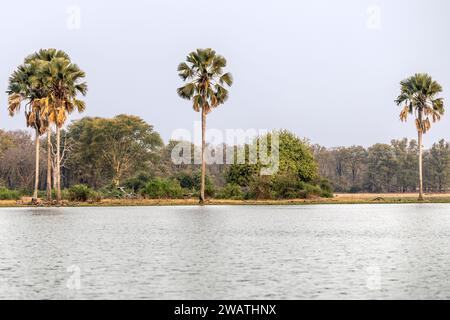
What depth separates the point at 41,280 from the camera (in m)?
15.6

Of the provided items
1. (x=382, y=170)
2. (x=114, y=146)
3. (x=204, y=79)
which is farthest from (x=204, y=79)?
(x=382, y=170)

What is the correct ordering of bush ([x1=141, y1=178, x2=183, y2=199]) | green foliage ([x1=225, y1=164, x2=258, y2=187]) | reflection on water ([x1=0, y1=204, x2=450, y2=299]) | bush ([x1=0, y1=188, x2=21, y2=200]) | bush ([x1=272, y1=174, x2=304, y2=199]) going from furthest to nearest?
green foliage ([x1=225, y1=164, x2=258, y2=187]) < bush ([x1=272, y1=174, x2=304, y2=199]) < bush ([x1=0, y1=188, x2=21, y2=200]) < bush ([x1=141, y1=178, x2=183, y2=199]) < reflection on water ([x1=0, y1=204, x2=450, y2=299])

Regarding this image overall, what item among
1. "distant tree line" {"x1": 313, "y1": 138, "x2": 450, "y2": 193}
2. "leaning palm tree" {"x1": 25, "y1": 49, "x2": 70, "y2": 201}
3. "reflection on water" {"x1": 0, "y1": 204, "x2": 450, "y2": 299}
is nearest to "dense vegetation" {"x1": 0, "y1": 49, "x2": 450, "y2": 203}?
"leaning palm tree" {"x1": 25, "y1": 49, "x2": 70, "y2": 201}

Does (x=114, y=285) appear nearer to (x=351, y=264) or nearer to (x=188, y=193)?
(x=351, y=264)

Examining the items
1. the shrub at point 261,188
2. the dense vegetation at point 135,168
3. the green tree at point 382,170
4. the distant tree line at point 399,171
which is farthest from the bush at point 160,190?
the green tree at point 382,170

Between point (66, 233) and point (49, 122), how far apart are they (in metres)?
36.1

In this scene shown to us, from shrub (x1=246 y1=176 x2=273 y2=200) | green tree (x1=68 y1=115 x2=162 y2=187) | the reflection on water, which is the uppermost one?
green tree (x1=68 y1=115 x2=162 y2=187)

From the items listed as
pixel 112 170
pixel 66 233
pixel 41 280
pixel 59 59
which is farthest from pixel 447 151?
pixel 41 280

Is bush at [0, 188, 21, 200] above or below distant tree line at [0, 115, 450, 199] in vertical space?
below

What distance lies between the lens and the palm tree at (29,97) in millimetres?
65312

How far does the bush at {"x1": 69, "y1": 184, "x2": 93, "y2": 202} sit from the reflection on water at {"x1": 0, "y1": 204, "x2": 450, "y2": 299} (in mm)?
35027

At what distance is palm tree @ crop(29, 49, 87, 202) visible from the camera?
6305 centimetres

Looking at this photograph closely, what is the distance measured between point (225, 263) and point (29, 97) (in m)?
53.0

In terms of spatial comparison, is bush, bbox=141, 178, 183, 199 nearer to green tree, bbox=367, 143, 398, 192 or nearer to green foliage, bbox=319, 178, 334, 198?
green foliage, bbox=319, 178, 334, 198
